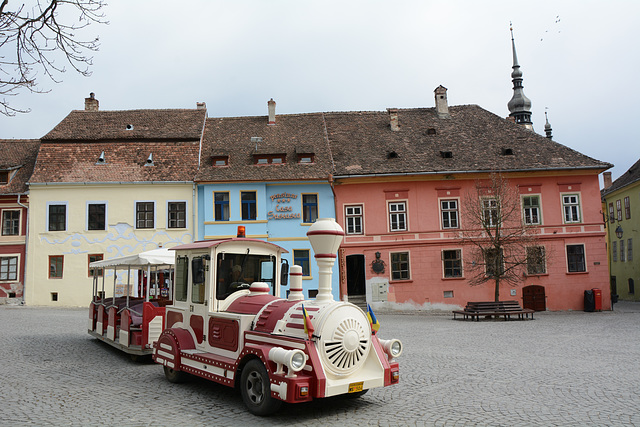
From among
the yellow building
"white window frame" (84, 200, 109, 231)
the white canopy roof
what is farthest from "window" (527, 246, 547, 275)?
"white window frame" (84, 200, 109, 231)

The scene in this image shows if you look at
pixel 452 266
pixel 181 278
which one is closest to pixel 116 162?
pixel 452 266

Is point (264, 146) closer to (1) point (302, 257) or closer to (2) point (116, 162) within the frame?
(1) point (302, 257)

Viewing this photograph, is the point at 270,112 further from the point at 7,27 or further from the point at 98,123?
the point at 7,27

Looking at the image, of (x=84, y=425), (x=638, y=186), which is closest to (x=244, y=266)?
(x=84, y=425)

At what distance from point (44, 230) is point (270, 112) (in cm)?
1282

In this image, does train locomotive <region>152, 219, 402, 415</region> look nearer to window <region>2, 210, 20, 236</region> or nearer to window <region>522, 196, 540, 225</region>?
window <region>522, 196, 540, 225</region>

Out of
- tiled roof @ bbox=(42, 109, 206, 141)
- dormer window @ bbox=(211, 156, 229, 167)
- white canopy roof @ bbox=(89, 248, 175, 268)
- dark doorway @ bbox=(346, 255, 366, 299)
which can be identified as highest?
tiled roof @ bbox=(42, 109, 206, 141)

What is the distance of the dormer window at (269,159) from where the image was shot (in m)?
25.8

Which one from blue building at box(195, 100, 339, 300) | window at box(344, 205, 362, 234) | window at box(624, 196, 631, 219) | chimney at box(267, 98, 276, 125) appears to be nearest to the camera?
blue building at box(195, 100, 339, 300)

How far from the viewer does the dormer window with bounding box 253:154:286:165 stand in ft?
84.7

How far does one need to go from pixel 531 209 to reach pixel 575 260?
121 inches

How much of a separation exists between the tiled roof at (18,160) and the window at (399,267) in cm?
1807

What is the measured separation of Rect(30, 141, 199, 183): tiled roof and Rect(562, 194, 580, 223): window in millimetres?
17790

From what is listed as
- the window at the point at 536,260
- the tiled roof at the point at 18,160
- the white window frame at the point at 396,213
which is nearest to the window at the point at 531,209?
the window at the point at 536,260
